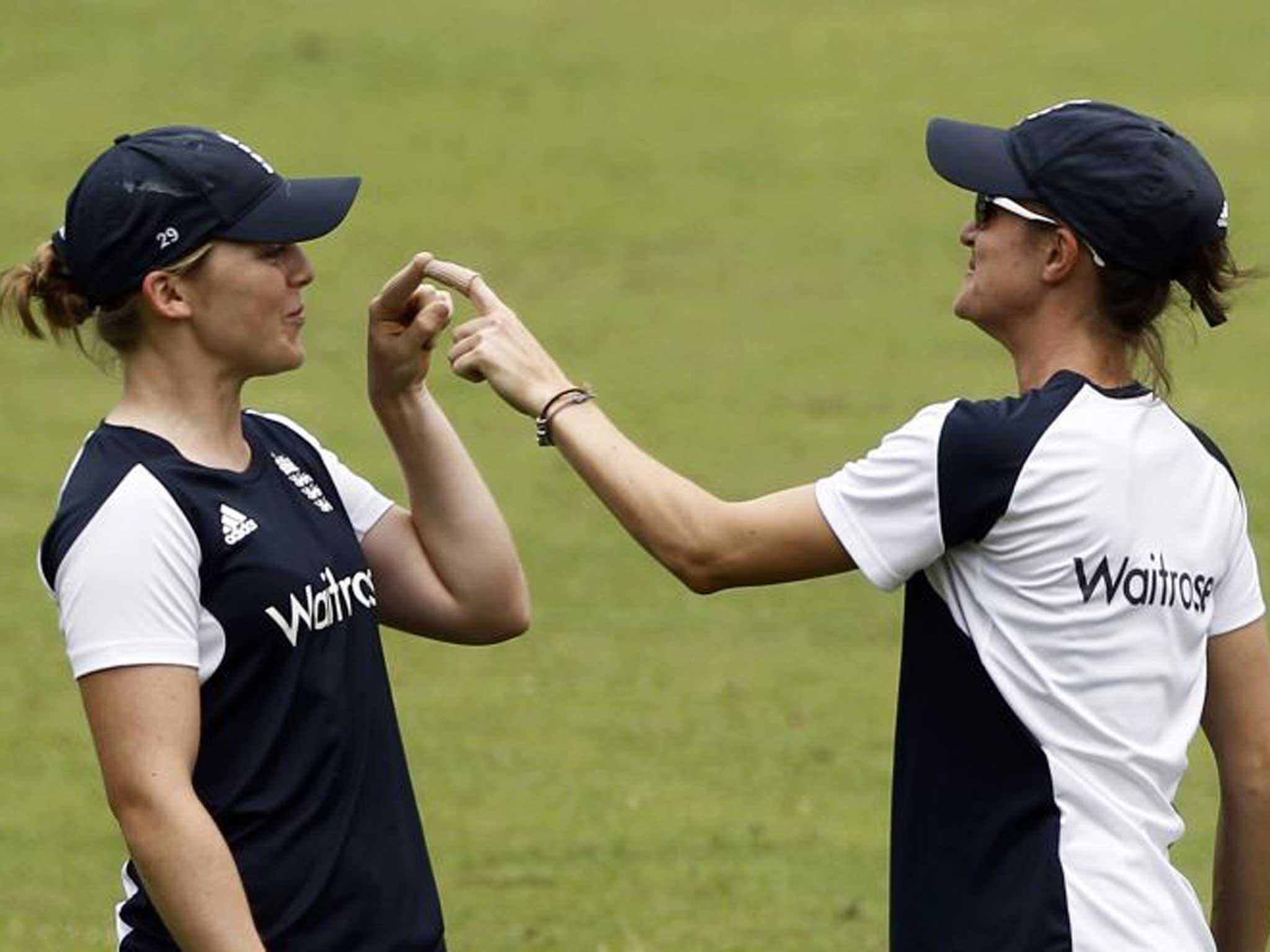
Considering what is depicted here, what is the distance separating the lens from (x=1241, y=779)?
16.9 ft

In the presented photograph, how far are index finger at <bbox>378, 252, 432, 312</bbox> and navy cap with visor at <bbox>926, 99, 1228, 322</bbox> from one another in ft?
3.23

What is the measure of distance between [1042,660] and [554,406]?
96cm

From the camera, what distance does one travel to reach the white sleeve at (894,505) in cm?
482

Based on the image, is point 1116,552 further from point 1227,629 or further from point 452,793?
point 452,793

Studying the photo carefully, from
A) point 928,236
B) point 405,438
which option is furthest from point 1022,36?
point 405,438

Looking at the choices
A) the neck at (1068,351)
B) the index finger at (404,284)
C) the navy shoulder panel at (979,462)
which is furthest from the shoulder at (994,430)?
the index finger at (404,284)

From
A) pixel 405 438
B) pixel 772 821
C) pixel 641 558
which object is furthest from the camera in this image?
pixel 641 558

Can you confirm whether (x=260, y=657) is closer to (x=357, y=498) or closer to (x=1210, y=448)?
(x=357, y=498)

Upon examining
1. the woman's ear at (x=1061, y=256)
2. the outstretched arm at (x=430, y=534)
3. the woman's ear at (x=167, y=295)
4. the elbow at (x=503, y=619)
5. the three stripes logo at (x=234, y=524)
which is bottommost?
the elbow at (x=503, y=619)

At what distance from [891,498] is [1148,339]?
628 mm

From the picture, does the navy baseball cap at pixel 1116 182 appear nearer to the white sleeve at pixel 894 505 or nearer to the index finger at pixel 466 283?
the white sleeve at pixel 894 505

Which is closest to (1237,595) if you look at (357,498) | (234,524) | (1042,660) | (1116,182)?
(1042,660)

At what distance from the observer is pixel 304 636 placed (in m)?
4.91

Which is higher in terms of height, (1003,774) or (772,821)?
(1003,774)
